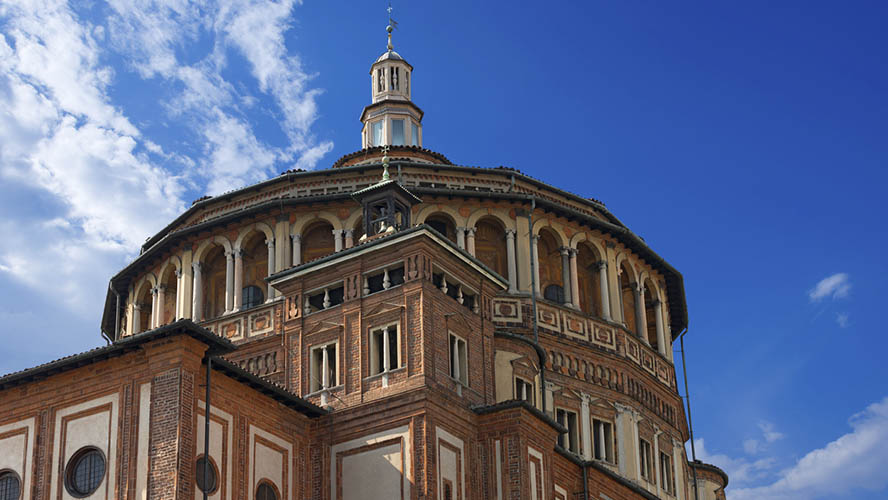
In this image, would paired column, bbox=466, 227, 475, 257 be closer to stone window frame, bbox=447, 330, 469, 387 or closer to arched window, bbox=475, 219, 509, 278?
arched window, bbox=475, 219, 509, 278

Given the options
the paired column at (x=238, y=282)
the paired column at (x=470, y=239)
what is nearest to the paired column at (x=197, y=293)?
the paired column at (x=238, y=282)

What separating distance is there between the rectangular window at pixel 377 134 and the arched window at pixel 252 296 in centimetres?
1123

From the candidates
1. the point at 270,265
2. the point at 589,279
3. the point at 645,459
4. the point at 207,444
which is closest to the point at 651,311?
the point at 589,279

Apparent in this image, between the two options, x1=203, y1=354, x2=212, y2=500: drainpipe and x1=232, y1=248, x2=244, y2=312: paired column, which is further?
x1=232, y1=248, x2=244, y2=312: paired column

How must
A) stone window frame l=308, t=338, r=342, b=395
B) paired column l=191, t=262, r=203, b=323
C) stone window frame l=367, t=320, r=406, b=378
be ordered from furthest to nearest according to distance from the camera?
paired column l=191, t=262, r=203, b=323, stone window frame l=308, t=338, r=342, b=395, stone window frame l=367, t=320, r=406, b=378

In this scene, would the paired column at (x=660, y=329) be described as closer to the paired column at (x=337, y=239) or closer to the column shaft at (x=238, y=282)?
the paired column at (x=337, y=239)

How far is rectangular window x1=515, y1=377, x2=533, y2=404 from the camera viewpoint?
41906 millimetres

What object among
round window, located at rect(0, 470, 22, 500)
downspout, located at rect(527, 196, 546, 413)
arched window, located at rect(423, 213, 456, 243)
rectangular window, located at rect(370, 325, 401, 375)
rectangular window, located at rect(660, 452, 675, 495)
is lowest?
round window, located at rect(0, 470, 22, 500)

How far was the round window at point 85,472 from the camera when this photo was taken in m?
29.8

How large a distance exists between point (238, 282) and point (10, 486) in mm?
14960

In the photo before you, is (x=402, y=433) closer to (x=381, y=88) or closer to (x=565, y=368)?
(x=565, y=368)

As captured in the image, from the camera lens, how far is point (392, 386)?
33562 mm

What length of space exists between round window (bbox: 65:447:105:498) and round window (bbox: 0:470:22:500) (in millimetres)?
1465

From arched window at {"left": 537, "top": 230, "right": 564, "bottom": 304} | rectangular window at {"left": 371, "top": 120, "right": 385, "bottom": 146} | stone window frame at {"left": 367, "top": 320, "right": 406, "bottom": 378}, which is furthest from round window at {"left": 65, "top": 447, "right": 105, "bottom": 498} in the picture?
rectangular window at {"left": 371, "top": 120, "right": 385, "bottom": 146}
